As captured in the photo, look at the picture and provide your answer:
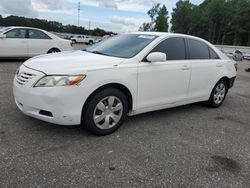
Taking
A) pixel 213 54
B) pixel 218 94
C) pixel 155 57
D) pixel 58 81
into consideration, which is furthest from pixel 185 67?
pixel 58 81

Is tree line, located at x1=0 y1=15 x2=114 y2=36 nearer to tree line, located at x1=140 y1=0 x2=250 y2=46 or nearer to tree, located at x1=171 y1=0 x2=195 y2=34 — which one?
tree line, located at x1=140 y1=0 x2=250 y2=46

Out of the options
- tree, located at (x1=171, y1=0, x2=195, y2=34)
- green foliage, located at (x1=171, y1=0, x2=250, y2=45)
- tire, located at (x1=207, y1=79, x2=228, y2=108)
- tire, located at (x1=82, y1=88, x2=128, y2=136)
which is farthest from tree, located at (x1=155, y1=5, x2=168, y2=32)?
tire, located at (x1=82, y1=88, x2=128, y2=136)

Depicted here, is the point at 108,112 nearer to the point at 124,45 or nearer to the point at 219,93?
the point at 124,45

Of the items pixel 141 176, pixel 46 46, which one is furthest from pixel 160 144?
pixel 46 46

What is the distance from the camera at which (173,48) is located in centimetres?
472

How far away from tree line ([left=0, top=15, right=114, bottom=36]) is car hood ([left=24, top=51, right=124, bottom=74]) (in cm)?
5329

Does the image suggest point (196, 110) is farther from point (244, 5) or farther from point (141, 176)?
point (244, 5)

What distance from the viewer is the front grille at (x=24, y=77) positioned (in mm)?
3527

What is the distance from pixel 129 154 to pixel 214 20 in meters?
86.9

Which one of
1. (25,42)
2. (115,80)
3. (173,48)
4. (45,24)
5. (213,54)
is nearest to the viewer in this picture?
(115,80)

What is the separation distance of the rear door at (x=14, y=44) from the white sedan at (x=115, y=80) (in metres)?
6.43

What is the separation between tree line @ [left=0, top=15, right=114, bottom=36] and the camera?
Result: 183 feet

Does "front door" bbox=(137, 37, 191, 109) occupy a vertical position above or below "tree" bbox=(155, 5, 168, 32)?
below

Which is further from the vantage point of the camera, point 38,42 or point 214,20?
point 214,20
